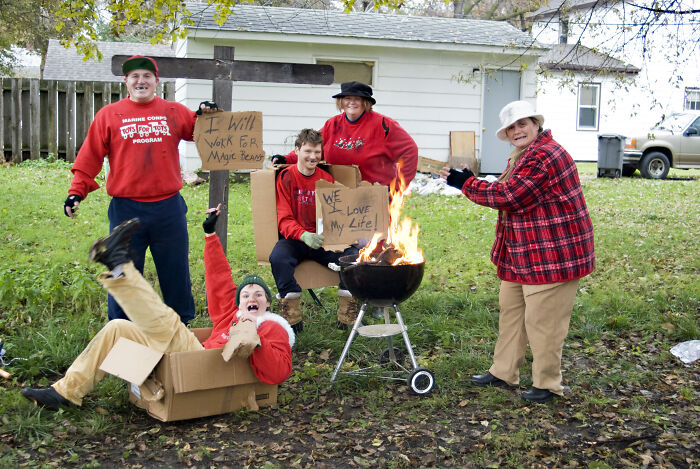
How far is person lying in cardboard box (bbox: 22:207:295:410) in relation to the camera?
3.45 meters

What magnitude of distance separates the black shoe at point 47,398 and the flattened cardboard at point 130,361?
326 millimetres

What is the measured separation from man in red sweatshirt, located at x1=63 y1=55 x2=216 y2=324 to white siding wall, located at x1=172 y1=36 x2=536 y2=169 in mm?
8304

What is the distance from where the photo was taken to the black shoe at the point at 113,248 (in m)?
3.33

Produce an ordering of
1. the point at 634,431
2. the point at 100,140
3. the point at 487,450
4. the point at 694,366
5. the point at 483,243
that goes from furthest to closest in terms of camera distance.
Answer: the point at 483,243 → the point at 694,366 → the point at 100,140 → the point at 634,431 → the point at 487,450

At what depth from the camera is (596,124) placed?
2309cm

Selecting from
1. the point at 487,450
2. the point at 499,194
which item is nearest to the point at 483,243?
the point at 499,194

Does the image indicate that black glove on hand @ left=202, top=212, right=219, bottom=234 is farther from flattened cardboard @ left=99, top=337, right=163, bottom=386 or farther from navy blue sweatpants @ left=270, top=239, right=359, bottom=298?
navy blue sweatpants @ left=270, top=239, right=359, bottom=298

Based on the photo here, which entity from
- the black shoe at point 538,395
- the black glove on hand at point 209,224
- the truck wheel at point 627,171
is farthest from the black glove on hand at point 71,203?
the truck wheel at point 627,171

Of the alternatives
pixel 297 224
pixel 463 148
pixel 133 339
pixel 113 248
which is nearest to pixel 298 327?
pixel 297 224

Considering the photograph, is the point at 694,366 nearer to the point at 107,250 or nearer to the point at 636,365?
the point at 636,365

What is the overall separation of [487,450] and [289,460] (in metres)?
1.11

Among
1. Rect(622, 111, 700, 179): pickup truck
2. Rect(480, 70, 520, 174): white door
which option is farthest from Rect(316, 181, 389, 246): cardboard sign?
Rect(622, 111, 700, 179): pickup truck

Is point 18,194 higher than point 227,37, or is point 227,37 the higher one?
point 227,37

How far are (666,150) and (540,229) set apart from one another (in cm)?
1529
